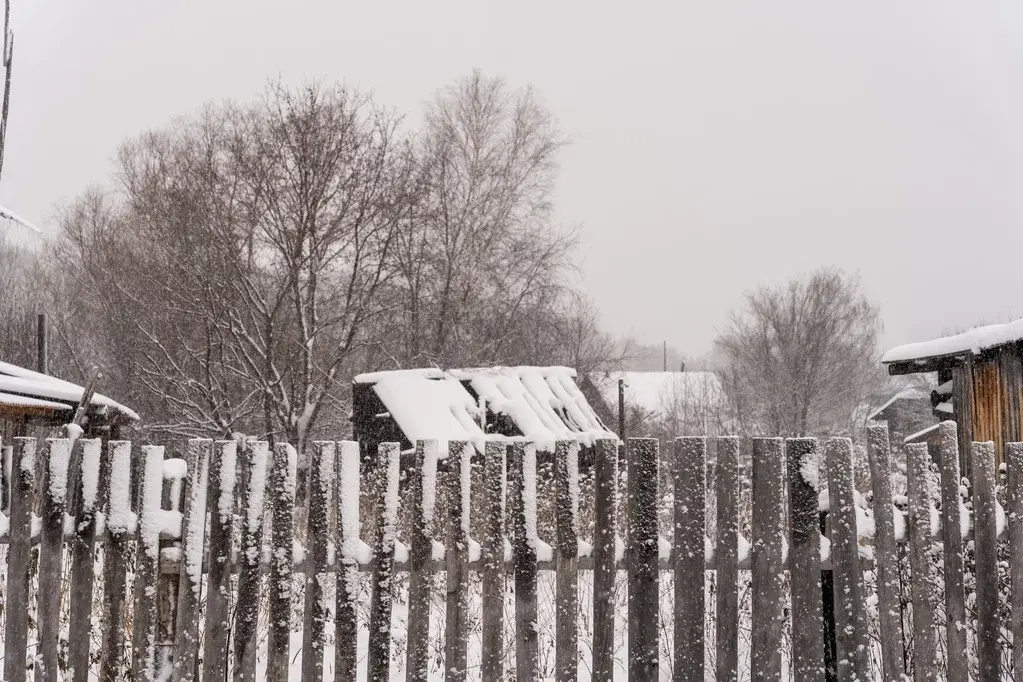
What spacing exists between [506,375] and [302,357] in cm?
536

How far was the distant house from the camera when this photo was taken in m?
18.0

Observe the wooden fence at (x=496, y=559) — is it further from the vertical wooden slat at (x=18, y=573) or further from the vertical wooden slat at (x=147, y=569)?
the vertical wooden slat at (x=18, y=573)

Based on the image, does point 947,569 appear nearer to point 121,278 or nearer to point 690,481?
point 690,481

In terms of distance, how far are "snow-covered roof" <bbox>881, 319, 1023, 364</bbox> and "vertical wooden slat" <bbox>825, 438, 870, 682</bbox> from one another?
756 centimetres

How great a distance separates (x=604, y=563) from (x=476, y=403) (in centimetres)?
1650

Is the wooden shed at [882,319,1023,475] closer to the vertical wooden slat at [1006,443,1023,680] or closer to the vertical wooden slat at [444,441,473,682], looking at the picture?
the vertical wooden slat at [1006,443,1023,680]

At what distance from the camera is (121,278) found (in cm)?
3200

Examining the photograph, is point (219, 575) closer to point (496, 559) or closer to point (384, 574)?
point (384, 574)

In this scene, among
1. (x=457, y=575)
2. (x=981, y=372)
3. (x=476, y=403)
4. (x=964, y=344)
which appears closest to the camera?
(x=457, y=575)

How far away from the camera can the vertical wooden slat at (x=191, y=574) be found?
3.74 meters

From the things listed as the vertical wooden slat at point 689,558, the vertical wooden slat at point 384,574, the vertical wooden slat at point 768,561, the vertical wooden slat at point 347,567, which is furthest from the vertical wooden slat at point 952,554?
the vertical wooden slat at point 347,567

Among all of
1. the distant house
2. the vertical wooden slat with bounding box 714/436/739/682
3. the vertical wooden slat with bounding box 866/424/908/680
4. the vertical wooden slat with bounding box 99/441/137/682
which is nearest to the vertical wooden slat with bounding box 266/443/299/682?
the vertical wooden slat with bounding box 99/441/137/682

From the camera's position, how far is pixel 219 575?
3.75m

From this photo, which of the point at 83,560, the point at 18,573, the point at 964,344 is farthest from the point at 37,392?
the point at 964,344
